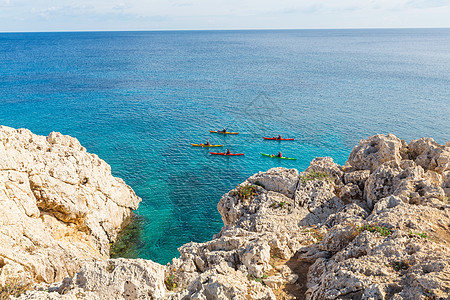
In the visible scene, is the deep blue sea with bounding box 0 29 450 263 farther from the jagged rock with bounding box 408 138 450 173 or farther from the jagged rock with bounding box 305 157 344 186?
the jagged rock with bounding box 408 138 450 173

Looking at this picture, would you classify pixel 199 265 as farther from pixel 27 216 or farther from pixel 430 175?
pixel 430 175

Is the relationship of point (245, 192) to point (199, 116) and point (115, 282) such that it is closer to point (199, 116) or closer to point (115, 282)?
point (115, 282)

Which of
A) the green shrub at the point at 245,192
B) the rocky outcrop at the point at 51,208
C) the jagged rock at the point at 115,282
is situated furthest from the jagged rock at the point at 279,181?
the rocky outcrop at the point at 51,208

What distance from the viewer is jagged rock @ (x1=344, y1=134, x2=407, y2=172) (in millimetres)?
22562

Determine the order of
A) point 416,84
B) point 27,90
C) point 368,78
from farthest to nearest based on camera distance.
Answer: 1. point 368,78
2. point 416,84
3. point 27,90

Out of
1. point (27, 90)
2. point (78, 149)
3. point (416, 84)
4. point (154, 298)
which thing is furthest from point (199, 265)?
point (416, 84)

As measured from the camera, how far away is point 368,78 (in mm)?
92500

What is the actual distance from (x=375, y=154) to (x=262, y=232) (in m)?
12.0

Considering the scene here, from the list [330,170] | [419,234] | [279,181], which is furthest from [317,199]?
[419,234]

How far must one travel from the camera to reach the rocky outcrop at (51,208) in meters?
16.8

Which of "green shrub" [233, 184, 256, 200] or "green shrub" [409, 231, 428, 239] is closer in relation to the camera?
"green shrub" [409, 231, 428, 239]

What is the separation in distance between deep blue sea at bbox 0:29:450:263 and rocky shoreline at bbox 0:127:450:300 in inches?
323

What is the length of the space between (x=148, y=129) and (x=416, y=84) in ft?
243

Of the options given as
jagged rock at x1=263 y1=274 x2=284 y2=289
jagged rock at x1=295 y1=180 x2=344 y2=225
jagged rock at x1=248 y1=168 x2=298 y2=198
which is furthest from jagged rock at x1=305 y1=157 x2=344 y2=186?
jagged rock at x1=263 y1=274 x2=284 y2=289
